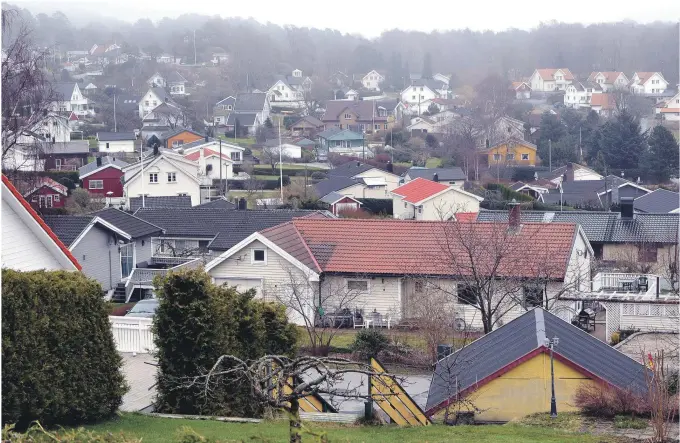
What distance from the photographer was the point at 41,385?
9102mm

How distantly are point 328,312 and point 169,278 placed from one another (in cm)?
1006

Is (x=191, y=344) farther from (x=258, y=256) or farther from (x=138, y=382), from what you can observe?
(x=258, y=256)

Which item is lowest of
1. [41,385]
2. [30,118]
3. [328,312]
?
[328,312]

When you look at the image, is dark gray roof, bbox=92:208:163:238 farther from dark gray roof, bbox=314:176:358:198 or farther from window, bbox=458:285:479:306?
dark gray roof, bbox=314:176:358:198

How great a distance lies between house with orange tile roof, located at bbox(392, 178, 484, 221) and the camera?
124 ft

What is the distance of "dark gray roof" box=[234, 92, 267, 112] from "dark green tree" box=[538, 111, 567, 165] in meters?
29.5

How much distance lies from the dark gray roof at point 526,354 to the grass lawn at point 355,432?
1.31m

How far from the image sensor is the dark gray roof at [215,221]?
26.6 metres

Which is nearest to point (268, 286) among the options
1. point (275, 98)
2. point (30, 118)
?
point (30, 118)

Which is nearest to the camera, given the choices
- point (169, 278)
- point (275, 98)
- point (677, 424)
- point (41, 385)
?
point (41, 385)

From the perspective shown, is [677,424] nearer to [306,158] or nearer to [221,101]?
[306,158]

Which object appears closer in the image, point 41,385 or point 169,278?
point 41,385

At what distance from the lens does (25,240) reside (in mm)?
11875

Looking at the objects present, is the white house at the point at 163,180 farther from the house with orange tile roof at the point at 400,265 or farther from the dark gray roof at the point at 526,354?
the dark gray roof at the point at 526,354
